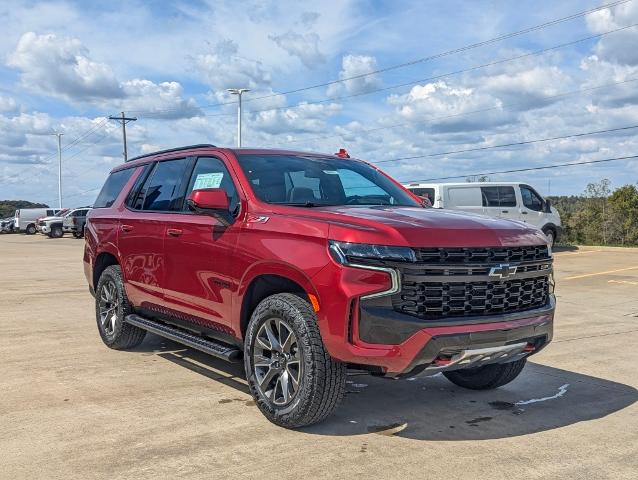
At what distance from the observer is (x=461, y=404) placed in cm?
496

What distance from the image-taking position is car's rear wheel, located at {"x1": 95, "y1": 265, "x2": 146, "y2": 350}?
6.39m

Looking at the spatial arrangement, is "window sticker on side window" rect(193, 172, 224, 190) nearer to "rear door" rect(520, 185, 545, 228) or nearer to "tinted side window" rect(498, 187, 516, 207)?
"tinted side window" rect(498, 187, 516, 207)

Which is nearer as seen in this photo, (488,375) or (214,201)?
(214,201)

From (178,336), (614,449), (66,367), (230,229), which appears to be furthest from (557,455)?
(66,367)

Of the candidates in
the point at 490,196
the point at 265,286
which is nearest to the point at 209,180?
the point at 265,286

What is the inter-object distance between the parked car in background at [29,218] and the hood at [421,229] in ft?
168

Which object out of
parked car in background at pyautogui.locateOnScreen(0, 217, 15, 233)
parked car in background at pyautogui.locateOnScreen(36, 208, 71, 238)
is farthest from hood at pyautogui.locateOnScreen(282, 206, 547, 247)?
parked car in background at pyautogui.locateOnScreen(0, 217, 15, 233)

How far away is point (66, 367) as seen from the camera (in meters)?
5.88

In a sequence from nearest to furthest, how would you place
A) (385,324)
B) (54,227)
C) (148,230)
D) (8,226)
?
(385,324) < (148,230) < (54,227) < (8,226)

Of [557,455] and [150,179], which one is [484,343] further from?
[150,179]

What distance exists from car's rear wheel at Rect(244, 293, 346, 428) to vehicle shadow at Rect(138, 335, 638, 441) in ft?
0.65

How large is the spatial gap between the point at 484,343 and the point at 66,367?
3943 millimetres

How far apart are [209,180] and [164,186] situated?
2.81 feet

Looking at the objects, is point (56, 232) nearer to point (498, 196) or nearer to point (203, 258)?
point (498, 196)
